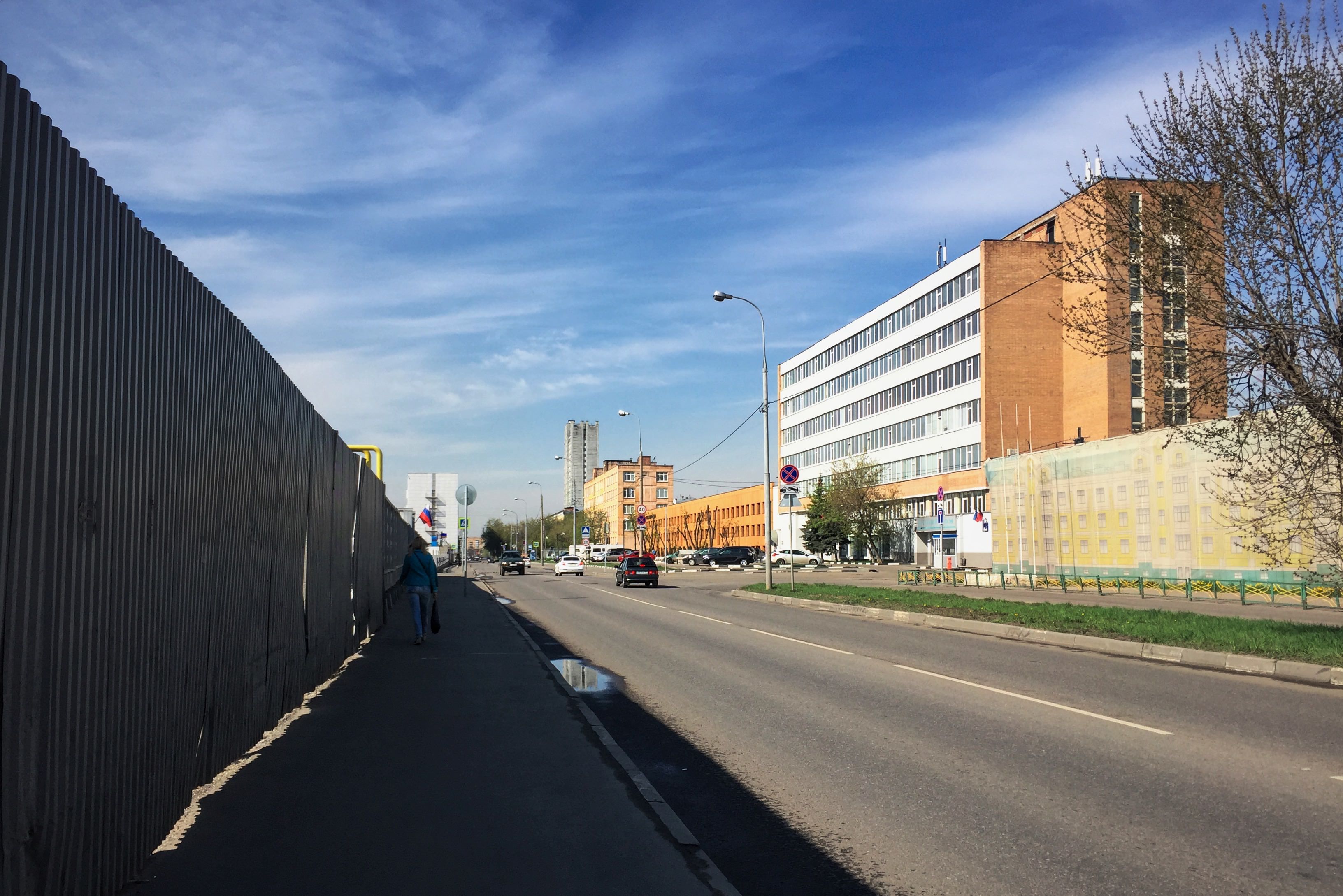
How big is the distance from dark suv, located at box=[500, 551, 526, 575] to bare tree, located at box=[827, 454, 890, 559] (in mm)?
24081

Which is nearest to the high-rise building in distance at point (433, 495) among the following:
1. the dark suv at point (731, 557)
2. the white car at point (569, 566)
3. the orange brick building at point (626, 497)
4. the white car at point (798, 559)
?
the white car at point (569, 566)

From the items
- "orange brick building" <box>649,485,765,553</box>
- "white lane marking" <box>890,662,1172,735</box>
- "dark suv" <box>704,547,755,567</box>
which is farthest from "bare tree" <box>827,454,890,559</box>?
"white lane marking" <box>890,662,1172,735</box>

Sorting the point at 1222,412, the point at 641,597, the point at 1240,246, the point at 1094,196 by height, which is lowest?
the point at 641,597

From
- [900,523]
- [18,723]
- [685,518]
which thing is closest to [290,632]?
[18,723]

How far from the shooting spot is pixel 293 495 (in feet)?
29.3

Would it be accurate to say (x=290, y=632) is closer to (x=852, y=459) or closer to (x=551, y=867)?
(x=551, y=867)

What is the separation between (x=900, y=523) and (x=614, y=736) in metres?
69.3

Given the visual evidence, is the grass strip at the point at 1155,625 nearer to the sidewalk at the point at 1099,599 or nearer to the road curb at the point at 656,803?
the sidewalk at the point at 1099,599

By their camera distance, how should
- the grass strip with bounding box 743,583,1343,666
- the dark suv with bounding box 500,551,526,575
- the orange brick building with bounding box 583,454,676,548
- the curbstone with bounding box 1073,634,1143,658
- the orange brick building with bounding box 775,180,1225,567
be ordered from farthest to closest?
the orange brick building with bounding box 583,454,676,548
the dark suv with bounding box 500,551,526,575
the orange brick building with bounding box 775,180,1225,567
the curbstone with bounding box 1073,634,1143,658
the grass strip with bounding box 743,583,1343,666

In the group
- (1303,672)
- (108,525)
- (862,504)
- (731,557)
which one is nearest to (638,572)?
(731,557)

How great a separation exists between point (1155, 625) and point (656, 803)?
13.4 m

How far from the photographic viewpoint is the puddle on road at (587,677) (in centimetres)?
1212

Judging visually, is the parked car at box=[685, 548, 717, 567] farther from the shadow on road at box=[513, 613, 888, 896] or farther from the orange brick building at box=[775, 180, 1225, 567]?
the shadow on road at box=[513, 613, 888, 896]

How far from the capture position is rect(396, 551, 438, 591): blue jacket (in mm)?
16531
